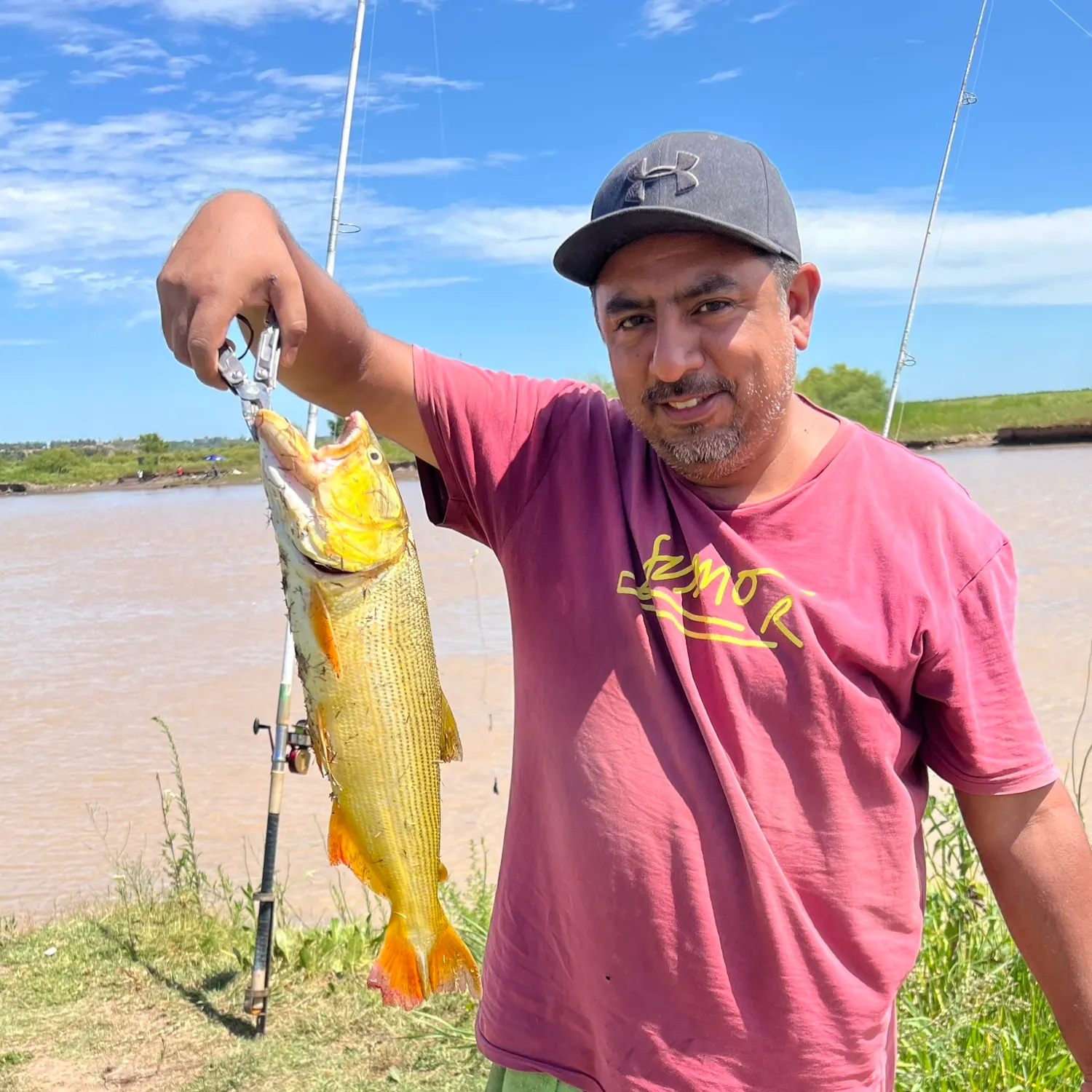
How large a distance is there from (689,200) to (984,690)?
3.63 ft

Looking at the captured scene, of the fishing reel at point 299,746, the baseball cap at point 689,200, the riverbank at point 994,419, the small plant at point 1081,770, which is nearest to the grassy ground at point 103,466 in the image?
the riverbank at point 994,419

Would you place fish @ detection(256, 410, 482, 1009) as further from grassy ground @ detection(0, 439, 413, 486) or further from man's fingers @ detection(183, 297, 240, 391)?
grassy ground @ detection(0, 439, 413, 486)

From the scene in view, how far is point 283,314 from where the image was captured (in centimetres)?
197

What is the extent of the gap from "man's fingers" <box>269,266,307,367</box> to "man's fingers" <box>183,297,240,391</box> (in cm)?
12

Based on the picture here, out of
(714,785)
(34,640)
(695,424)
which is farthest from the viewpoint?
(34,640)

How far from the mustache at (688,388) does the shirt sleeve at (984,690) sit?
0.61m

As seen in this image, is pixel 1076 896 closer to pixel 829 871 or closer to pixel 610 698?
pixel 829 871

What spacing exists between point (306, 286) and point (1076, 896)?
1982 millimetres

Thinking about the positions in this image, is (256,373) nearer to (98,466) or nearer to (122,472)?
(122,472)

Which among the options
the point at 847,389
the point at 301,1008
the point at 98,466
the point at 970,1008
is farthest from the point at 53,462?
the point at 970,1008

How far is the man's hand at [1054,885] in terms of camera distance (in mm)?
2164

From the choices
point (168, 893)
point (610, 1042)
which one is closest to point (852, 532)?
point (610, 1042)

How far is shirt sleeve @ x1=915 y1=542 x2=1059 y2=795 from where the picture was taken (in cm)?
206

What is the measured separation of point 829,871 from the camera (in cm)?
203
